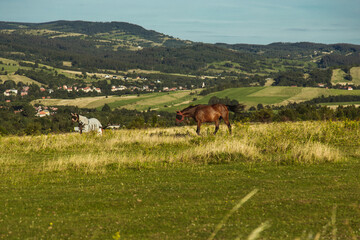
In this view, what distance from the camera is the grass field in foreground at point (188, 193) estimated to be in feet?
23.6

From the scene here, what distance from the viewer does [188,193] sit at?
32.4 feet

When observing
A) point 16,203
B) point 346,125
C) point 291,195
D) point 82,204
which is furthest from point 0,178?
point 346,125

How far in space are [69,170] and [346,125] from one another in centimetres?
1665

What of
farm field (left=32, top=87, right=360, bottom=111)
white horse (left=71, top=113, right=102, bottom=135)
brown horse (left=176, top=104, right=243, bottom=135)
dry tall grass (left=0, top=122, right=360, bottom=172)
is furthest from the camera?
farm field (left=32, top=87, right=360, bottom=111)

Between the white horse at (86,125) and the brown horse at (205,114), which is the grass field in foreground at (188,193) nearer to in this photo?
the brown horse at (205,114)

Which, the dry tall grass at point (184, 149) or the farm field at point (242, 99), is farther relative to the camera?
the farm field at point (242, 99)

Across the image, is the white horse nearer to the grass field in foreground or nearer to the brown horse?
the grass field in foreground

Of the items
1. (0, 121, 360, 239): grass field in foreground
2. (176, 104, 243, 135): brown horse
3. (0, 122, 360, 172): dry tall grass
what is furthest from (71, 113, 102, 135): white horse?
(176, 104, 243, 135): brown horse

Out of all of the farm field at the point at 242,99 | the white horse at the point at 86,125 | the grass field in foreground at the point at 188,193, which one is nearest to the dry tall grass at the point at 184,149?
the grass field in foreground at the point at 188,193

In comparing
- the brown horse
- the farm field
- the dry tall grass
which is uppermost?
the brown horse

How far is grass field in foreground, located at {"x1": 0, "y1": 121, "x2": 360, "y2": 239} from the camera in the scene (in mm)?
7195

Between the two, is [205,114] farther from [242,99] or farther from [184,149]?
[242,99]

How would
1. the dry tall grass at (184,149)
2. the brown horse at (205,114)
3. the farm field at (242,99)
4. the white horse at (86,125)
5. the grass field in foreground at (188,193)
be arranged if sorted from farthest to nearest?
1. the farm field at (242,99)
2. the white horse at (86,125)
3. the brown horse at (205,114)
4. the dry tall grass at (184,149)
5. the grass field in foreground at (188,193)

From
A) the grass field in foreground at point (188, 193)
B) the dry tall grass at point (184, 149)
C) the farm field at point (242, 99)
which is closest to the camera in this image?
the grass field in foreground at point (188, 193)
